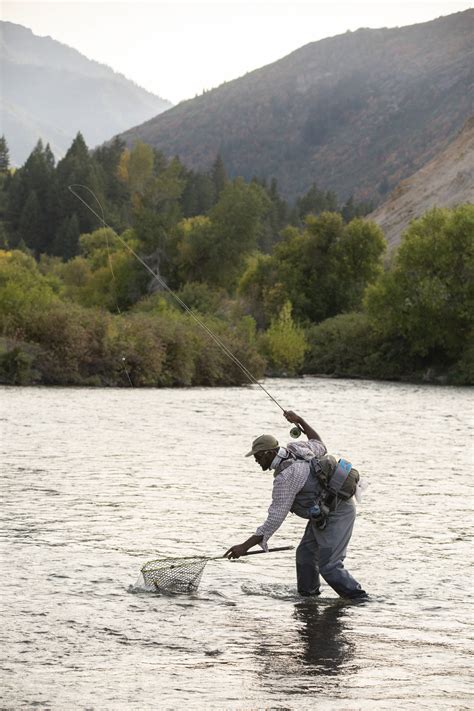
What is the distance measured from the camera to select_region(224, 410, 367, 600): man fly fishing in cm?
1113

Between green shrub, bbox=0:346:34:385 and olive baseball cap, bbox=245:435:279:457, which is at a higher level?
olive baseball cap, bbox=245:435:279:457

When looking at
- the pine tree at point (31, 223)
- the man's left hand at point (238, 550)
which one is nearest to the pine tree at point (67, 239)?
the pine tree at point (31, 223)

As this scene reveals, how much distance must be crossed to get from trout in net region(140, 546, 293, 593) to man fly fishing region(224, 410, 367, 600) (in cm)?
100

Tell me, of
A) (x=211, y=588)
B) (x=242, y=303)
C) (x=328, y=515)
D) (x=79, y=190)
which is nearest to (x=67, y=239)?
(x=79, y=190)

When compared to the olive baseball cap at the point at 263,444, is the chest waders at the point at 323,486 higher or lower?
lower

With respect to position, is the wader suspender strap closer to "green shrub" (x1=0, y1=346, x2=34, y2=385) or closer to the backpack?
the backpack

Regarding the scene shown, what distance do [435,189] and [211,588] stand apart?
8676cm

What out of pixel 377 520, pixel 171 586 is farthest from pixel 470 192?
pixel 171 586

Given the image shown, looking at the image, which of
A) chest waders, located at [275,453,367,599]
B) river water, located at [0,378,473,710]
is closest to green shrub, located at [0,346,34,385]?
river water, located at [0,378,473,710]

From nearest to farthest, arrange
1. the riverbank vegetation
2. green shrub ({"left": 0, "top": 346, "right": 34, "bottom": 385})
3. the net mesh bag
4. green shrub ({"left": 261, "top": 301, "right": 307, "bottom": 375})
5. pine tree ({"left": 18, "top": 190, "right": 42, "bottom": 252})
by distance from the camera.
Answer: the net mesh bag < green shrub ({"left": 0, "top": 346, "right": 34, "bottom": 385}) < the riverbank vegetation < green shrub ({"left": 261, "top": 301, "right": 307, "bottom": 375}) < pine tree ({"left": 18, "top": 190, "right": 42, "bottom": 252})

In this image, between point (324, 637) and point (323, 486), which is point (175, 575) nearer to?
point (323, 486)

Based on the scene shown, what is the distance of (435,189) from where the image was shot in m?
96.4

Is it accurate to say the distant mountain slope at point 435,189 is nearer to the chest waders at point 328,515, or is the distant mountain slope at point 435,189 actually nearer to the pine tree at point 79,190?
the pine tree at point 79,190

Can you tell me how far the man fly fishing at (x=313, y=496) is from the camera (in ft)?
36.5
